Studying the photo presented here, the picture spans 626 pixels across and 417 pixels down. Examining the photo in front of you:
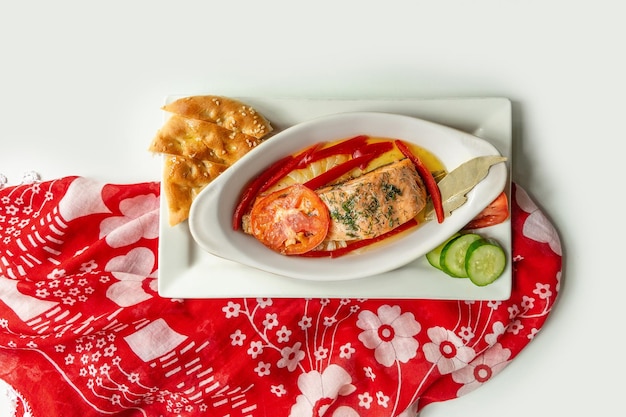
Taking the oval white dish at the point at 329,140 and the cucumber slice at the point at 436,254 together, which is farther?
the cucumber slice at the point at 436,254

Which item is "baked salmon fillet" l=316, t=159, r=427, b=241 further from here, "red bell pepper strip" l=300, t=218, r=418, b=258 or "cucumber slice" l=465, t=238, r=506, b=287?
"cucumber slice" l=465, t=238, r=506, b=287

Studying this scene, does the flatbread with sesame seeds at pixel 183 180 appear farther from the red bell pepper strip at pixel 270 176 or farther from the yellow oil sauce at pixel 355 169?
the yellow oil sauce at pixel 355 169

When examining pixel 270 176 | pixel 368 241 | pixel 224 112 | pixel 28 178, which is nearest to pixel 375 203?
pixel 368 241

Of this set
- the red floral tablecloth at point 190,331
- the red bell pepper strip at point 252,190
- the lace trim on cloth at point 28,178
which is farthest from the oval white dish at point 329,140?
the lace trim on cloth at point 28,178

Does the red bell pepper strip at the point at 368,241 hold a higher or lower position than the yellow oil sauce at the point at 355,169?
lower

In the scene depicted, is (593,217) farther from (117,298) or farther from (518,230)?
(117,298)

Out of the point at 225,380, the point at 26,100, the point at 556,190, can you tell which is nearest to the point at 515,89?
the point at 556,190

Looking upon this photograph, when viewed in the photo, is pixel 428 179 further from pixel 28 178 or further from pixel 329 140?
pixel 28 178
